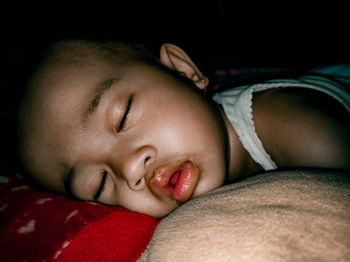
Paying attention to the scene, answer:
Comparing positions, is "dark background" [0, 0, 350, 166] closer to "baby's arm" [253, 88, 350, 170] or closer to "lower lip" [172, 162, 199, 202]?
"baby's arm" [253, 88, 350, 170]

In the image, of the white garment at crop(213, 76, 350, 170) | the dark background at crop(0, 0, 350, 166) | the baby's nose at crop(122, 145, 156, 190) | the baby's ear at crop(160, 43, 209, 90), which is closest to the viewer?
the baby's nose at crop(122, 145, 156, 190)

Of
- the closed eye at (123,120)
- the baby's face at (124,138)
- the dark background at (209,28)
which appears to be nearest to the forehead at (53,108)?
the baby's face at (124,138)

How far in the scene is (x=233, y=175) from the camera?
97 centimetres

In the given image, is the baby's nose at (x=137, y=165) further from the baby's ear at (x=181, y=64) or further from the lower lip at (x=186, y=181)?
the baby's ear at (x=181, y=64)

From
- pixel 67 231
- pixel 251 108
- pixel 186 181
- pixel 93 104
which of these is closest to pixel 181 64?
pixel 251 108

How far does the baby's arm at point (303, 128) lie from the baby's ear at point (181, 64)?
0.27 m

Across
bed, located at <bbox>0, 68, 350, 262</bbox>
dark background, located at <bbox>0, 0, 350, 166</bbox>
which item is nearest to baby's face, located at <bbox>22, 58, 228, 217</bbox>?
bed, located at <bbox>0, 68, 350, 262</bbox>

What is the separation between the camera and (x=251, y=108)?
3.19 feet

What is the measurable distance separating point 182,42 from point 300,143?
1816mm

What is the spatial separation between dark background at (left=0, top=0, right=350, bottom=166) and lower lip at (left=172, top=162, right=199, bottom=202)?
117 centimetres

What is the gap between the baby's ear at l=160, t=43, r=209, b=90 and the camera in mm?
1029

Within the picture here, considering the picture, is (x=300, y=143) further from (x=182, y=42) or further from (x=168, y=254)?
(x=182, y=42)

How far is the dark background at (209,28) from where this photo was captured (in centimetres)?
178

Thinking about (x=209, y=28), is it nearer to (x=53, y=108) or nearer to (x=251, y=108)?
(x=251, y=108)
